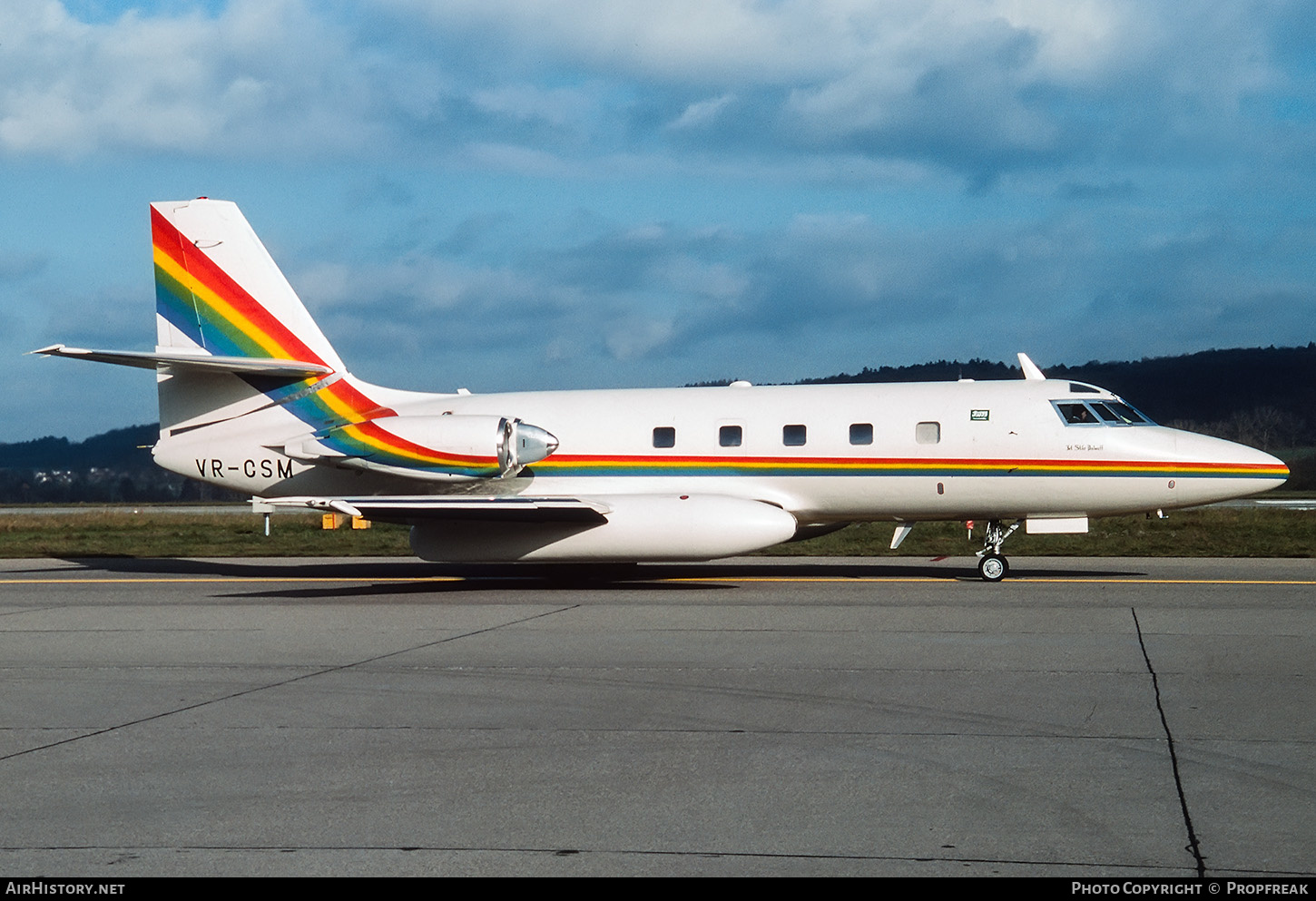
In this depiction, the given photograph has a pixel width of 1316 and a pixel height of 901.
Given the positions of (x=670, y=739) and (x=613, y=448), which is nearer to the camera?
(x=670, y=739)

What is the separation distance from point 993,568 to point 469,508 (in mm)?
7908

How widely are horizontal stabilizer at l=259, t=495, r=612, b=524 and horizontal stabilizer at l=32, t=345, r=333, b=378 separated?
3317 mm

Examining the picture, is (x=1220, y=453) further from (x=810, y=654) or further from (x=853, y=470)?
(x=810, y=654)

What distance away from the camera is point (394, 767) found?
25.3 feet

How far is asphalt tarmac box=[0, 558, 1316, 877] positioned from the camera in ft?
19.8

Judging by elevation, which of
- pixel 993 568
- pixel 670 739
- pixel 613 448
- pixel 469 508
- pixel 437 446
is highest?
pixel 437 446

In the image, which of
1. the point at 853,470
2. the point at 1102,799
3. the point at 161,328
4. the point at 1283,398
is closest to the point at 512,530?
the point at 853,470

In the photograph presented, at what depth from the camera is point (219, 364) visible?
2119cm

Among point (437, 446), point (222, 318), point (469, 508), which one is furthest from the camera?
point (222, 318)

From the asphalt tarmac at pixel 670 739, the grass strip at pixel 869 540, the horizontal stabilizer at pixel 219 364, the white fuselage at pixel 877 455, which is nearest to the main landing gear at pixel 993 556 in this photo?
the white fuselage at pixel 877 455

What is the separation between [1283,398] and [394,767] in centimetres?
13737

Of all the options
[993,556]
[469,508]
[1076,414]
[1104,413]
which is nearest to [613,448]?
[469,508]

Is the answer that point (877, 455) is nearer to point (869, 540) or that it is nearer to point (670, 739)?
point (869, 540)

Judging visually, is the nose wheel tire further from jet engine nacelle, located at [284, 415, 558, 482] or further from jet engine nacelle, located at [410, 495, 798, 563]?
jet engine nacelle, located at [284, 415, 558, 482]
